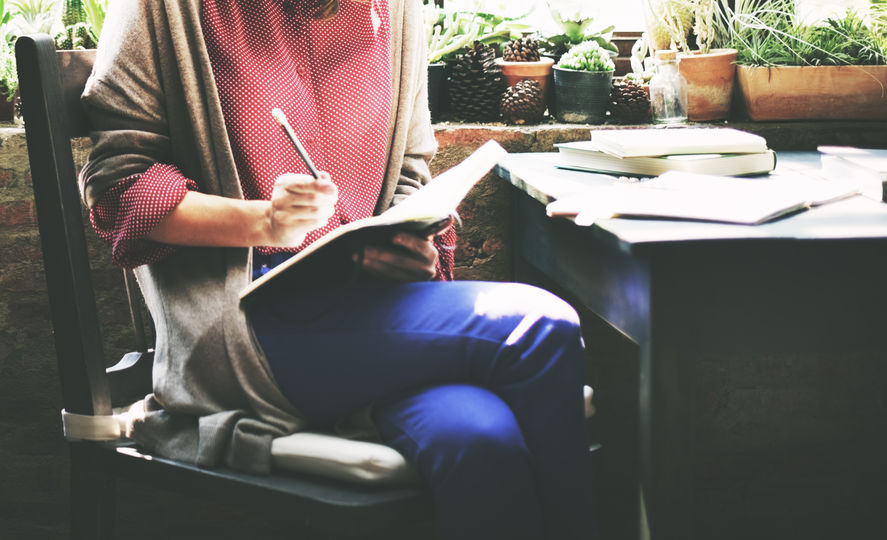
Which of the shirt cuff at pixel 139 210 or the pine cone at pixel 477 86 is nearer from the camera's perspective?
the shirt cuff at pixel 139 210

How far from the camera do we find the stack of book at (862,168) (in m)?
1.23

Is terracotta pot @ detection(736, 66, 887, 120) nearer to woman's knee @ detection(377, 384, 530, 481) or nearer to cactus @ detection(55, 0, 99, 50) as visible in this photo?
woman's knee @ detection(377, 384, 530, 481)

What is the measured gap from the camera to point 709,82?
6.10 feet

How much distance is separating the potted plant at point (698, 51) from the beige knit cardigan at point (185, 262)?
1070mm

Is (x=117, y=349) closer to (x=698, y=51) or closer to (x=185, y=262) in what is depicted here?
(x=185, y=262)

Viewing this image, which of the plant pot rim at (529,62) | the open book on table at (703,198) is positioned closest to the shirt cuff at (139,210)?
the open book on table at (703,198)

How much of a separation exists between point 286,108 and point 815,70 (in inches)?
43.6

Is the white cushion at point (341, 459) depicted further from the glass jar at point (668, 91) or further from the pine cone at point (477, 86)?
the glass jar at point (668, 91)

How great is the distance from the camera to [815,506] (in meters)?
2.00

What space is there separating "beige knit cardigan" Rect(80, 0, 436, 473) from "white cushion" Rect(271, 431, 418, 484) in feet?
0.08

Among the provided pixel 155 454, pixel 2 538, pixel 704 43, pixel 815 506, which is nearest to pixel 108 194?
pixel 155 454

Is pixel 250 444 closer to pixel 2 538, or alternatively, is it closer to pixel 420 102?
pixel 420 102

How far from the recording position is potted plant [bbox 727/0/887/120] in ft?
5.87

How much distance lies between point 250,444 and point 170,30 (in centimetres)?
55
